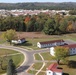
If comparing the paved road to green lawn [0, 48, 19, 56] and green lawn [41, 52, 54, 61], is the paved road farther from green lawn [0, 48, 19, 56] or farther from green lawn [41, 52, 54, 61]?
green lawn [41, 52, 54, 61]

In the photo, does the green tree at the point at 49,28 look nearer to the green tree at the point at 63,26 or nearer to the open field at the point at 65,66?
the green tree at the point at 63,26

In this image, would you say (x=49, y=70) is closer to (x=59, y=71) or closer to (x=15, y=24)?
(x=59, y=71)

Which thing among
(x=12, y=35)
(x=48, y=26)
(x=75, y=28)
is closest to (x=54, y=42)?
(x=12, y=35)

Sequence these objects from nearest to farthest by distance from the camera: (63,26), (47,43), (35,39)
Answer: (47,43)
(35,39)
(63,26)

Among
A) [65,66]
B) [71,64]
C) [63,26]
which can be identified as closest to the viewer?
[65,66]

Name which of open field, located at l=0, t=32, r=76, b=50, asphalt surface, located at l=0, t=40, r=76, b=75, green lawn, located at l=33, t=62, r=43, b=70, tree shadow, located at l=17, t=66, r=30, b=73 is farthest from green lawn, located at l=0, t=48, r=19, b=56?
green lawn, located at l=33, t=62, r=43, b=70

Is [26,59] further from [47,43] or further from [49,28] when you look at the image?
[49,28]

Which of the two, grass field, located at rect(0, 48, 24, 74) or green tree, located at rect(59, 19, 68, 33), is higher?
green tree, located at rect(59, 19, 68, 33)

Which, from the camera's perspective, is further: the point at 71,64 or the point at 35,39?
the point at 35,39

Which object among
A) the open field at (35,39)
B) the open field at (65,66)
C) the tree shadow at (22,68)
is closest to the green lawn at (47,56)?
the open field at (65,66)

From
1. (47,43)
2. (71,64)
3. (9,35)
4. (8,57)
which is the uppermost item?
(9,35)

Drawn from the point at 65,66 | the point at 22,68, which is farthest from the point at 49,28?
the point at 22,68
